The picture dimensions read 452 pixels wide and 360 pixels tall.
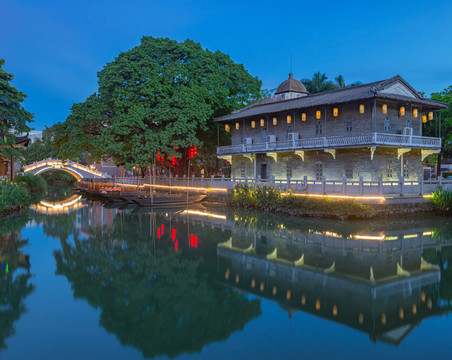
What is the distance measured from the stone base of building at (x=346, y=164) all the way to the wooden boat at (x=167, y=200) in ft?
18.7

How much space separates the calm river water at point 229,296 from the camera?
630 centimetres

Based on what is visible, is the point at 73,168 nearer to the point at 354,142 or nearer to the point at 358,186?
the point at 354,142

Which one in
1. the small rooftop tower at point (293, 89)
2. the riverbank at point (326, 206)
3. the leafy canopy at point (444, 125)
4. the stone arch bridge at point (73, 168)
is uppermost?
the small rooftop tower at point (293, 89)

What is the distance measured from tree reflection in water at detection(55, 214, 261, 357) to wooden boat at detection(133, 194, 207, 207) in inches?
553

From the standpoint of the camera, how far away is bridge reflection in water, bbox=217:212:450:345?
24.7 ft

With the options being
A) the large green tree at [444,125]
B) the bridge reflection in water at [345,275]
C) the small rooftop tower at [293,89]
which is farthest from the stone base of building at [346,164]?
→ the large green tree at [444,125]

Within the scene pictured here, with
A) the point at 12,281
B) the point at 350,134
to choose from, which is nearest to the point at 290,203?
the point at 350,134

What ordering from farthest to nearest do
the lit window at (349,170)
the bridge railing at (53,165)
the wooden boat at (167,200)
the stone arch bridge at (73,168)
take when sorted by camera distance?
the stone arch bridge at (73,168)
the bridge railing at (53,165)
the wooden boat at (167,200)
the lit window at (349,170)

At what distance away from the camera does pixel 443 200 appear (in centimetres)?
2162

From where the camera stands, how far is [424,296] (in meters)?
8.61

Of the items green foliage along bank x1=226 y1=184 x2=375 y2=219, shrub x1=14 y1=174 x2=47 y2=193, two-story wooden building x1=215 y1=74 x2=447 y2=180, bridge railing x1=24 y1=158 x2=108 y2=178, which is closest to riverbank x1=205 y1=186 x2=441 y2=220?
green foliage along bank x1=226 y1=184 x2=375 y2=219

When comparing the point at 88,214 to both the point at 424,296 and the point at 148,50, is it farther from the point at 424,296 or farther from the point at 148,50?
the point at 424,296

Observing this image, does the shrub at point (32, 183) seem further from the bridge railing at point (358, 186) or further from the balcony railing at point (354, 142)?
the balcony railing at point (354, 142)

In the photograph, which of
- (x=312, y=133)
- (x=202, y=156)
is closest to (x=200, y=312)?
(x=312, y=133)
